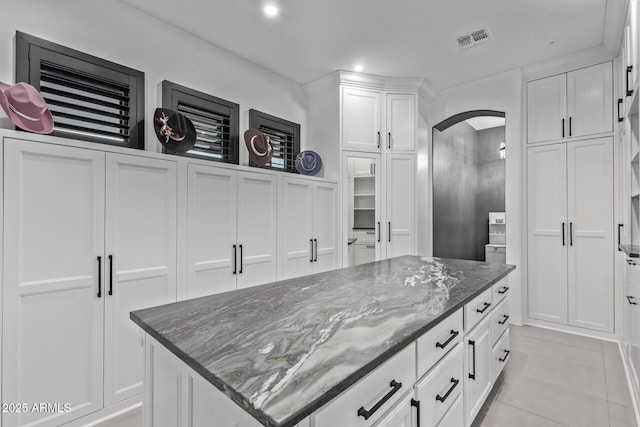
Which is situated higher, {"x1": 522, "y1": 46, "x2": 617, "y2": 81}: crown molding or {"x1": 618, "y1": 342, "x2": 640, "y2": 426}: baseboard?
{"x1": 522, "y1": 46, "x2": 617, "y2": 81}: crown molding

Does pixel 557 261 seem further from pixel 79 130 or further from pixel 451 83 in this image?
pixel 79 130

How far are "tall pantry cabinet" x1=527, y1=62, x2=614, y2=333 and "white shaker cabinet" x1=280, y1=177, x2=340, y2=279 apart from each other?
233 cm

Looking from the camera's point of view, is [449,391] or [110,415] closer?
[449,391]

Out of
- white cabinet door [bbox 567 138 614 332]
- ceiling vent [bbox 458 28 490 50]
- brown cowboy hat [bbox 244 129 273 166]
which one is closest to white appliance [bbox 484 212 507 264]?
white cabinet door [bbox 567 138 614 332]

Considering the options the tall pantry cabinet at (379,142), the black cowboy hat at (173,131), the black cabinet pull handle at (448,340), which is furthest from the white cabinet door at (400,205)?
the black cabinet pull handle at (448,340)

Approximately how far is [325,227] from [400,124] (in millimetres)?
1655

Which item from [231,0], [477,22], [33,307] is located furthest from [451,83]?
[33,307]

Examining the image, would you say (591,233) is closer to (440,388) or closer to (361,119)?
(361,119)

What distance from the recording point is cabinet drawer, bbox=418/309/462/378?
1.23m

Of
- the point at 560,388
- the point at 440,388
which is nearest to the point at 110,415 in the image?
the point at 440,388

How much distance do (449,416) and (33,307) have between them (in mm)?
2274

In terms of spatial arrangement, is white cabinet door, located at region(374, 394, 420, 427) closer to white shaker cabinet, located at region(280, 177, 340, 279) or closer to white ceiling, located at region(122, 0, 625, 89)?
white shaker cabinet, located at region(280, 177, 340, 279)

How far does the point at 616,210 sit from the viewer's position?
325cm

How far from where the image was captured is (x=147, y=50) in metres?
2.71
